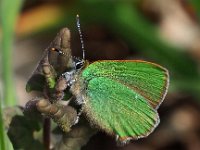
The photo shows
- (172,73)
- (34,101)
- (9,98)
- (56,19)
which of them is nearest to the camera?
(34,101)

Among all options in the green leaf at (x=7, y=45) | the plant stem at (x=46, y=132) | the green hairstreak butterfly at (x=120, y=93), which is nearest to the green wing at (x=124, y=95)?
the green hairstreak butterfly at (x=120, y=93)

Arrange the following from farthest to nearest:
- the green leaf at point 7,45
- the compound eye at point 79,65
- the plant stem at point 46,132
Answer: the green leaf at point 7,45 < the compound eye at point 79,65 < the plant stem at point 46,132

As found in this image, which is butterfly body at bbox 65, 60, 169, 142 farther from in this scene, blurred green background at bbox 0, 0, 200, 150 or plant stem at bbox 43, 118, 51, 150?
blurred green background at bbox 0, 0, 200, 150

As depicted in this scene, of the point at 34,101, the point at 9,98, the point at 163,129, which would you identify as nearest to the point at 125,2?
the point at 163,129

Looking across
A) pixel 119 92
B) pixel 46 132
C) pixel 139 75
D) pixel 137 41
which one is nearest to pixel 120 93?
pixel 119 92

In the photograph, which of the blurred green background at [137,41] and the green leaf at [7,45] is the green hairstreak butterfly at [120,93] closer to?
the green leaf at [7,45]

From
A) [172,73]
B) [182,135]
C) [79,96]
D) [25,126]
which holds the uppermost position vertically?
[79,96]

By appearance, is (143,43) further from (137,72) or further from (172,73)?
(137,72)

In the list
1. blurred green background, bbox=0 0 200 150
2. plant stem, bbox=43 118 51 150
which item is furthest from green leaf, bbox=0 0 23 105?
blurred green background, bbox=0 0 200 150
